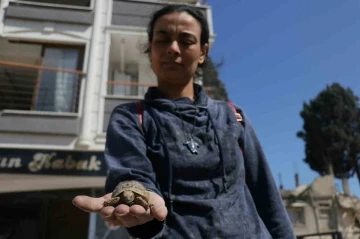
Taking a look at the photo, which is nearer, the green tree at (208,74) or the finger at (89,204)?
the finger at (89,204)

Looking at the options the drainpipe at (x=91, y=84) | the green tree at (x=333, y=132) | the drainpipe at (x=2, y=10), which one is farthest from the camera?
the green tree at (x=333, y=132)

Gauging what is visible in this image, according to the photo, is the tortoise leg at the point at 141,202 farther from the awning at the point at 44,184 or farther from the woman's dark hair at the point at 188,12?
the awning at the point at 44,184

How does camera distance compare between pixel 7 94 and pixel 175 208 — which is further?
pixel 7 94

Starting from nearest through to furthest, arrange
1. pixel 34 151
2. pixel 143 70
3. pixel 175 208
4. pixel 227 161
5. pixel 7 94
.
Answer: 1. pixel 175 208
2. pixel 227 161
3. pixel 34 151
4. pixel 7 94
5. pixel 143 70

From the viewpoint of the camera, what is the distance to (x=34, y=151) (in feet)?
20.7

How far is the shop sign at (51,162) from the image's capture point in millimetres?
6105

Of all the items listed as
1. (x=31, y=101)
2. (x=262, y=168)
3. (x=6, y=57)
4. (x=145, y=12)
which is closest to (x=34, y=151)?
(x=31, y=101)

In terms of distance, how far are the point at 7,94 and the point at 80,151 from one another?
277cm

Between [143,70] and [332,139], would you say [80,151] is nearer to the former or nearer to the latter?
[143,70]

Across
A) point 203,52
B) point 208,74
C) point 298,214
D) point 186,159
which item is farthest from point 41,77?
point 298,214

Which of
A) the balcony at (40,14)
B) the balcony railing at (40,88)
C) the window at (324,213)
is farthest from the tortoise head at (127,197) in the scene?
the window at (324,213)

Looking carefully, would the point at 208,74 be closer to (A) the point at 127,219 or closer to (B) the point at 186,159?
(B) the point at 186,159

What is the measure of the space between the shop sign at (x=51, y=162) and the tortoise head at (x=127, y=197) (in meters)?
5.72

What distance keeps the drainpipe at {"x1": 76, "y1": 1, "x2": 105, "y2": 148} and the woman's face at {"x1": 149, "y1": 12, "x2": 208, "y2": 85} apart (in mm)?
5697
